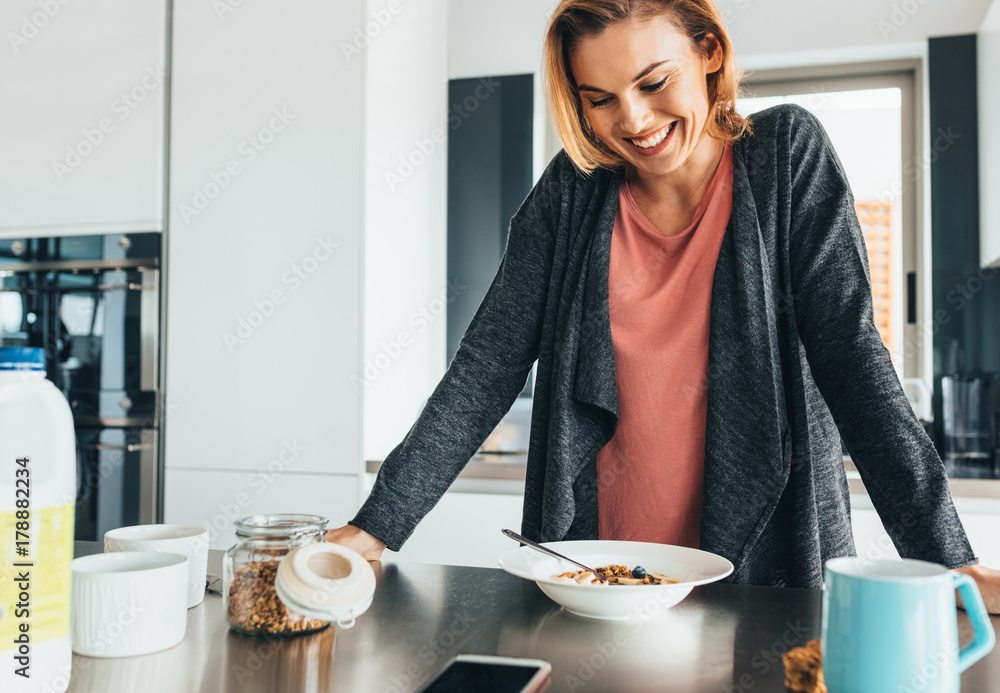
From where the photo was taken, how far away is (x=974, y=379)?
2.18 metres

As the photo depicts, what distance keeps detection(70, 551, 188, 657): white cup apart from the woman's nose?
2.41 ft

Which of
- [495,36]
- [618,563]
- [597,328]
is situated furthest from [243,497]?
[495,36]

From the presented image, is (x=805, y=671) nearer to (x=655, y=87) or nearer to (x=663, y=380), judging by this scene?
(x=663, y=380)

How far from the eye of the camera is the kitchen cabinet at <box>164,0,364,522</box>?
80.7 inches

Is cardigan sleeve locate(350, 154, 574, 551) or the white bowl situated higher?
cardigan sleeve locate(350, 154, 574, 551)

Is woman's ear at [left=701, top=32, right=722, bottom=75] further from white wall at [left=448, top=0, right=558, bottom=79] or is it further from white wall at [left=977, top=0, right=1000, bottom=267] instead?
white wall at [left=448, top=0, right=558, bottom=79]

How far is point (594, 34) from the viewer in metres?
1.03

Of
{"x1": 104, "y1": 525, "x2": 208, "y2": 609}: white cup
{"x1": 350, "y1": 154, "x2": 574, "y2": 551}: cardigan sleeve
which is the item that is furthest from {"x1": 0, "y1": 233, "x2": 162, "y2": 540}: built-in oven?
{"x1": 104, "y1": 525, "x2": 208, "y2": 609}: white cup

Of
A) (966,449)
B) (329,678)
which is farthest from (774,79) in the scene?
(329,678)

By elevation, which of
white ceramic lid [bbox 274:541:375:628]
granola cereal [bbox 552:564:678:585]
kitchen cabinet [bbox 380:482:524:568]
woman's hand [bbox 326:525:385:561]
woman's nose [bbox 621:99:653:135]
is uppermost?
woman's nose [bbox 621:99:653:135]

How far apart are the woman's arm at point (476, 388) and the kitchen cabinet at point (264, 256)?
3.11 feet

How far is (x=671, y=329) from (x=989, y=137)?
1526 millimetres

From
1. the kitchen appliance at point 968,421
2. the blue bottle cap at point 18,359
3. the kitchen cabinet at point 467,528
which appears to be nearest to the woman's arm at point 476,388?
the blue bottle cap at point 18,359

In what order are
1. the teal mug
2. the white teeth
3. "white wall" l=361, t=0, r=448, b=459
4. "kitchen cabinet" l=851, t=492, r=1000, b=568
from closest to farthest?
the teal mug < the white teeth < "kitchen cabinet" l=851, t=492, r=1000, b=568 < "white wall" l=361, t=0, r=448, b=459
